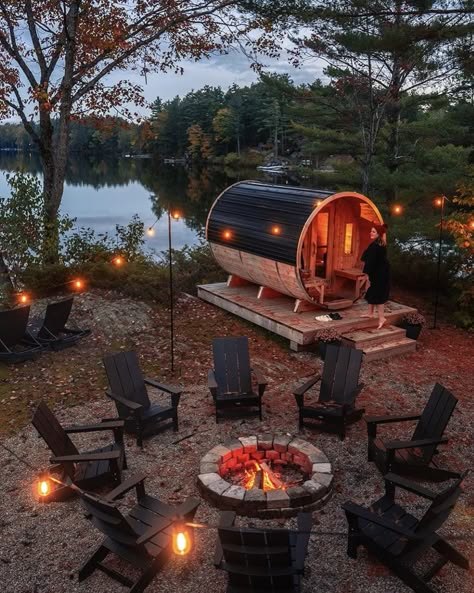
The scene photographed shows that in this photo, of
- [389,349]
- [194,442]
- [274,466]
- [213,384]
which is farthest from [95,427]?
[389,349]

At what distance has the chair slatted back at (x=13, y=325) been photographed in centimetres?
991

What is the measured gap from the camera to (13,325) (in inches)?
396

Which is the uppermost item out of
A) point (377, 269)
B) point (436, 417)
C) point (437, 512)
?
point (377, 269)

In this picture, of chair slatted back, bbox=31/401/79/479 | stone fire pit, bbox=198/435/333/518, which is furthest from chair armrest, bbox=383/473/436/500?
chair slatted back, bbox=31/401/79/479

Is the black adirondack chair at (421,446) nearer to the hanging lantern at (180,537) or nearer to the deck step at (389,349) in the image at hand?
the hanging lantern at (180,537)

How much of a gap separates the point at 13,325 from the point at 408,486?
24.6ft

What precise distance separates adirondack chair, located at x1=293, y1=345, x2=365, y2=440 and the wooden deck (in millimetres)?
2525

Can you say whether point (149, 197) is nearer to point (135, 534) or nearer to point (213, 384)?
point (213, 384)

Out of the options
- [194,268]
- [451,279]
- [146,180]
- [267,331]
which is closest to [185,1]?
[194,268]

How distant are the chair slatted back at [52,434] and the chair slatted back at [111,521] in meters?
1.50

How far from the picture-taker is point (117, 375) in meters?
7.77

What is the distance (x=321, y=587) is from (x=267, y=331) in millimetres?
7243

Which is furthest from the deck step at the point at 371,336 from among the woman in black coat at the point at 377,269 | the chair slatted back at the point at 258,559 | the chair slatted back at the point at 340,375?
the chair slatted back at the point at 258,559

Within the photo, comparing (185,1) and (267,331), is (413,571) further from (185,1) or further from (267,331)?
(185,1)
